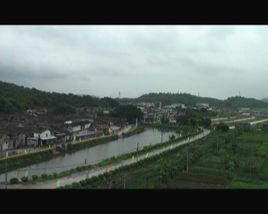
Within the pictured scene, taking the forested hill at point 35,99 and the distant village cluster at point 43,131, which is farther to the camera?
the forested hill at point 35,99

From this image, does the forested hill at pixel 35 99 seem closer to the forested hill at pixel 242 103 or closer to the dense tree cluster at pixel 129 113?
the dense tree cluster at pixel 129 113

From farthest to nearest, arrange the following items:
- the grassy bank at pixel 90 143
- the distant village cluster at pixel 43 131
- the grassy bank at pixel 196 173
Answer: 1. the grassy bank at pixel 90 143
2. the distant village cluster at pixel 43 131
3. the grassy bank at pixel 196 173

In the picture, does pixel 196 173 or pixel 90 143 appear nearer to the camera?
pixel 196 173

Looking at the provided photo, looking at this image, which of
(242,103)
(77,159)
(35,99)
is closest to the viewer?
(77,159)

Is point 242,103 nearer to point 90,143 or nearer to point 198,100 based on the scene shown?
point 198,100

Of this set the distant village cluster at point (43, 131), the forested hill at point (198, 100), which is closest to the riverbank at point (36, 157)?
the distant village cluster at point (43, 131)

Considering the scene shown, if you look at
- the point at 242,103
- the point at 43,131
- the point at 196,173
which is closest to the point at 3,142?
the point at 43,131

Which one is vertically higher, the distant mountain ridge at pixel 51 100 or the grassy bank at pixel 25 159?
the distant mountain ridge at pixel 51 100

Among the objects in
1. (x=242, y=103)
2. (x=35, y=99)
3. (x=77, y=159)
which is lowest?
(x=77, y=159)
